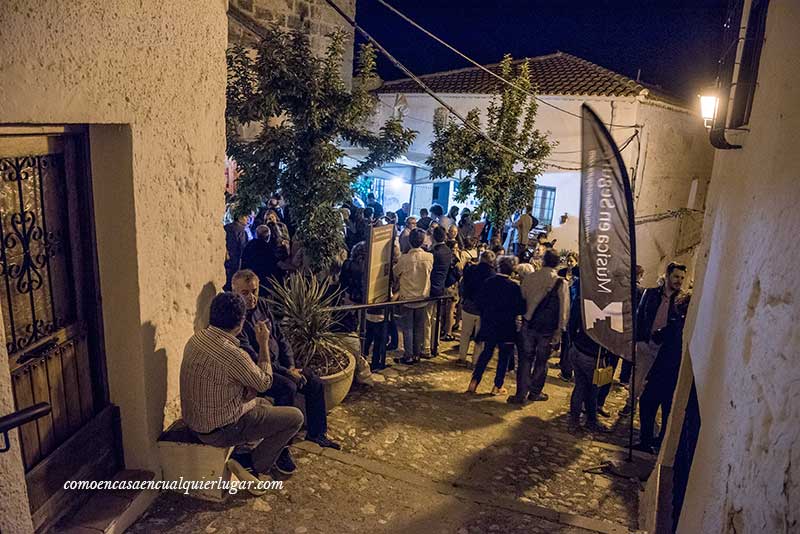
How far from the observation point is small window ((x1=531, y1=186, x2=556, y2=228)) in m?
17.7

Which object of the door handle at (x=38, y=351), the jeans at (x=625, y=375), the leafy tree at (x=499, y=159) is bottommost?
the jeans at (x=625, y=375)

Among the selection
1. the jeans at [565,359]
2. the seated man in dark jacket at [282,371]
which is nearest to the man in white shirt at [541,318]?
the jeans at [565,359]

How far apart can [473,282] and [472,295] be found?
20cm

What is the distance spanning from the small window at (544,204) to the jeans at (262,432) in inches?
556

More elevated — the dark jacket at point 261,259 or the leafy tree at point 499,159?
the leafy tree at point 499,159

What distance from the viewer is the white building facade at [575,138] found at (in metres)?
15.8

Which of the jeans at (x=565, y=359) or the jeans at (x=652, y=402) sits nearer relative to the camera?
the jeans at (x=652, y=402)

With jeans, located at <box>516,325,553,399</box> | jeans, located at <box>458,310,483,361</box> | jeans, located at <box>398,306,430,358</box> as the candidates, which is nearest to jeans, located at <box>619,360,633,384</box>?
jeans, located at <box>516,325,553,399</box>

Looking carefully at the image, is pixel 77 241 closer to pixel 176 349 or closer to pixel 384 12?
pixel 176 349

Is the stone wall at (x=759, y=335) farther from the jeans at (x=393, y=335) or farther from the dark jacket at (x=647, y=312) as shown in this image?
the jeans at (x=393, y=335)

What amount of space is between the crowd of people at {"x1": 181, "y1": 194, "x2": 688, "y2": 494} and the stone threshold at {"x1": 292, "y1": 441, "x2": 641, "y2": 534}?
30cm

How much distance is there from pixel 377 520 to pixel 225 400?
1.47 m

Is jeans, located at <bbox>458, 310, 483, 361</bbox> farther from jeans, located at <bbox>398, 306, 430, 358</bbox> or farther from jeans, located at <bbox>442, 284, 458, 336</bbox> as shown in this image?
jeans, located at <bbox>442, 284, 458, 336</bbox>

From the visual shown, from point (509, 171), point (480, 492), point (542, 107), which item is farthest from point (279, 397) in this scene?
point (542, 107)
